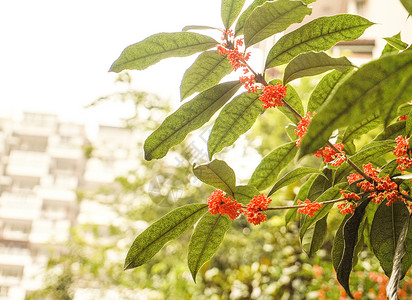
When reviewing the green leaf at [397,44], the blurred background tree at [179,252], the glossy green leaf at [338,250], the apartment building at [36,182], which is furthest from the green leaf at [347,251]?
the apartment building at [36,182]

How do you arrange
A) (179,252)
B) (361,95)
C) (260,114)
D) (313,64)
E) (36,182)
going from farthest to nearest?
1. (36,182)
2. (179,252)
3. (260,114)
4. (313,64)
5. (361,95)

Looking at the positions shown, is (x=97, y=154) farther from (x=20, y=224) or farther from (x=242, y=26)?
(x=20, y=224)

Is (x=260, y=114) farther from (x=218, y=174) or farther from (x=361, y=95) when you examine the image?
(x=361, y=95)

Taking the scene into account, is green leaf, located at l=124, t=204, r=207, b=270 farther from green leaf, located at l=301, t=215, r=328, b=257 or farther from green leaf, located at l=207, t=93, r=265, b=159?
green leaf, located at l=301, t=215, r=328, b=257

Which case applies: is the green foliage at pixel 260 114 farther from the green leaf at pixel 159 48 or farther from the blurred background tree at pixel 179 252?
the blurred background tree at pixel 179 252

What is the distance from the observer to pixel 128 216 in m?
3.79

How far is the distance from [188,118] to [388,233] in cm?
40

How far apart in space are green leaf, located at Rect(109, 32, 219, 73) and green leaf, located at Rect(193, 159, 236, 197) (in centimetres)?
19

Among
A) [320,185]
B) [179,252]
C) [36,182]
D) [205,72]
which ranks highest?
[205,72]

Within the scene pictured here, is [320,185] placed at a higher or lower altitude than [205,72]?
lower

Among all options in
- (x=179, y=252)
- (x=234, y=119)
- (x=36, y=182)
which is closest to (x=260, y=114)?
(x=234, y=119)

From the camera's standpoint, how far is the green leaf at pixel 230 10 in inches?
23.7

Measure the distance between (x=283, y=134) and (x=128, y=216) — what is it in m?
1.74

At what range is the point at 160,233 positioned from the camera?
637mm
